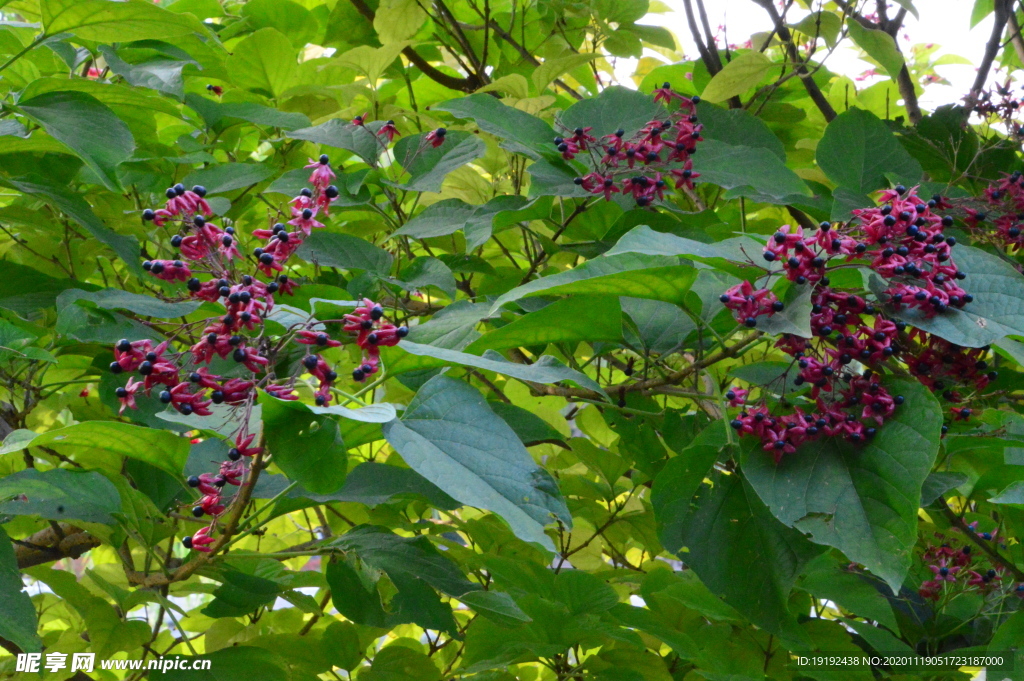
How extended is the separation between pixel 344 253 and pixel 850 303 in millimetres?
776

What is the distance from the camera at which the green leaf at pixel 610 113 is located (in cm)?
137

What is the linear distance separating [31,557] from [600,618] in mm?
926

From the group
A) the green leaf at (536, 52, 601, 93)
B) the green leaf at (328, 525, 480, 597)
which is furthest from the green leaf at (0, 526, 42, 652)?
the green leaf at (536, 52, 601, 93)

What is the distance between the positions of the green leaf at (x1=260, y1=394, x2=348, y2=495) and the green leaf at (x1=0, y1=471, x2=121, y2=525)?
37 cm

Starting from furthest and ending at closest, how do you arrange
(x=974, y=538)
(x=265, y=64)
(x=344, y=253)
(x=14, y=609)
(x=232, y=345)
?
(x=265, y=64)
(x=344, y=253)
(x=974, y=538)
(x=14, y=609)
(x=232, y=345)

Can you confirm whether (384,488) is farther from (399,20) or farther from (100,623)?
(399,20)

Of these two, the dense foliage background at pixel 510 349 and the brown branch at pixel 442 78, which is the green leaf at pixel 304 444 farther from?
the brown branch at pixel 442 78

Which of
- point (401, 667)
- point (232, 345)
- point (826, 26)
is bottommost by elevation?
point (401, 667)

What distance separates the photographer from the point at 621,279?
923 millimetres

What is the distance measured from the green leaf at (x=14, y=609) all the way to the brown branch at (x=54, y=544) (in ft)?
1.29

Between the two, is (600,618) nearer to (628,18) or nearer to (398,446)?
(398,446)

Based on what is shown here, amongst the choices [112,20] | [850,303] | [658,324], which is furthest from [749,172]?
[112,20]

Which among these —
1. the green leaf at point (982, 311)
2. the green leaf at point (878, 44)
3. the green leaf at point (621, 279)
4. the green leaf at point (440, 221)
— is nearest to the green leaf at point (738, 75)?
the green leaf at point (878, 44)

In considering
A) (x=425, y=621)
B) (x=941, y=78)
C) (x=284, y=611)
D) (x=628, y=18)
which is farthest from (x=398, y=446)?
(x=941, y=78)
